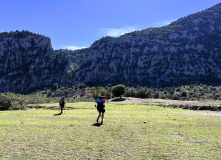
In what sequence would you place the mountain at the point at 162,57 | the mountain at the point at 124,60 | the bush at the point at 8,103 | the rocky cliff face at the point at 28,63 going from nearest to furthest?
the bush at the point at 8,103 < the mountain at the point at 162,57 < the mountain at the point at 124,60 < the rocky cliff face at the point at 28,63

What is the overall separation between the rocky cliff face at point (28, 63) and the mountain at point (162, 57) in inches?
904

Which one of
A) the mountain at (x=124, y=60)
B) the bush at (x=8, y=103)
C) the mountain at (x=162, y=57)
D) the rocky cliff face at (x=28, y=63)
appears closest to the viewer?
the bush at (x=8, y=103)

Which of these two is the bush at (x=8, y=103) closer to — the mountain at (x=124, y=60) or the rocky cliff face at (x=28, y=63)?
the mountain at (x=124, y=60)

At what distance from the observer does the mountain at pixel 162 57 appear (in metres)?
139

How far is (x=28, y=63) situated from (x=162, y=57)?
430ft

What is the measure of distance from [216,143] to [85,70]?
164147 millimetres

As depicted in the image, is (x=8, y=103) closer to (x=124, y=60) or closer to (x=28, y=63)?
(x=124, y=60)

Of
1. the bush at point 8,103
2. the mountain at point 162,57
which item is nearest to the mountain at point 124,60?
the mountain at point 162,57

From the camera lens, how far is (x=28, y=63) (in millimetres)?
161750

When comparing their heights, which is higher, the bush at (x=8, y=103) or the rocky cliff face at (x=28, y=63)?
the rocky cliff face at (x=28, y=63)

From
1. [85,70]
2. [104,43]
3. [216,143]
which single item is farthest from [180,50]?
[216,143]

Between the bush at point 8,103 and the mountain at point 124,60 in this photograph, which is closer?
the bush at point 8,103

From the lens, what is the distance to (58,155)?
789cm

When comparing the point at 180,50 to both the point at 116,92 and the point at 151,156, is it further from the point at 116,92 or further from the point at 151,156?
the point at 151,156
